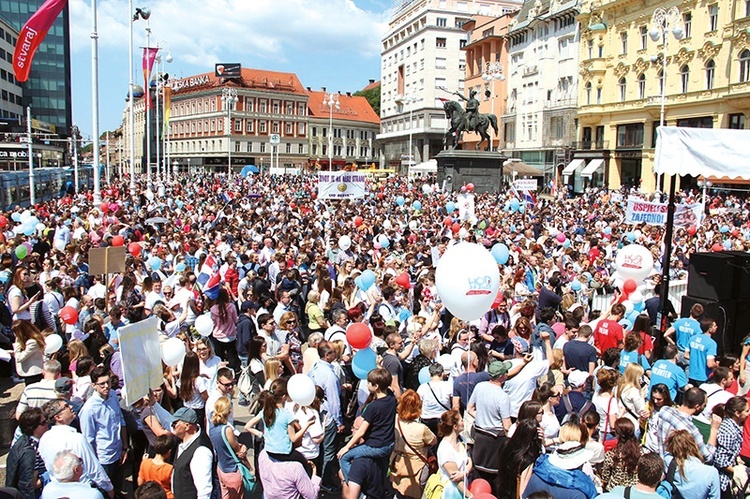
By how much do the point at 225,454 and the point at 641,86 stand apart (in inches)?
1836

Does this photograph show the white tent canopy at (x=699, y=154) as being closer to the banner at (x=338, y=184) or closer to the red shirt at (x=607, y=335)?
the red shirt at (x=607, y=335)

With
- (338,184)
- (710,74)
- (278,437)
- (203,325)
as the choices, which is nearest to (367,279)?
(203,325)

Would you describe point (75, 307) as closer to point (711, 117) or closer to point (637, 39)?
point (711, 117)

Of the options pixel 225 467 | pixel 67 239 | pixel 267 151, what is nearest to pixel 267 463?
pixel 225 467

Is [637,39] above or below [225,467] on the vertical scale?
above

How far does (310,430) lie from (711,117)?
1611 inches

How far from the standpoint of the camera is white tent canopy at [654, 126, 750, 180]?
26.9 ft

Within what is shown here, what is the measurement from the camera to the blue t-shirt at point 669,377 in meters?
6.38

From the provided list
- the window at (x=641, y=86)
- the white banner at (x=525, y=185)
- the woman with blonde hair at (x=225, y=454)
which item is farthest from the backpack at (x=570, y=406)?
the window at (x=641, y=86)

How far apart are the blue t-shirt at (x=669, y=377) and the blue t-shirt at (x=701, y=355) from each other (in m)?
1.28

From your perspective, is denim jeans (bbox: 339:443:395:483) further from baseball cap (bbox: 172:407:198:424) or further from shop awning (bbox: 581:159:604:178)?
shop awning (bbox: 581:159:604:178)

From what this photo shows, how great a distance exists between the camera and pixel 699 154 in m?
8.23

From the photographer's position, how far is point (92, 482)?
468cm

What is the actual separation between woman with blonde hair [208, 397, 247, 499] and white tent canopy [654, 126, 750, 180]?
624 cm
